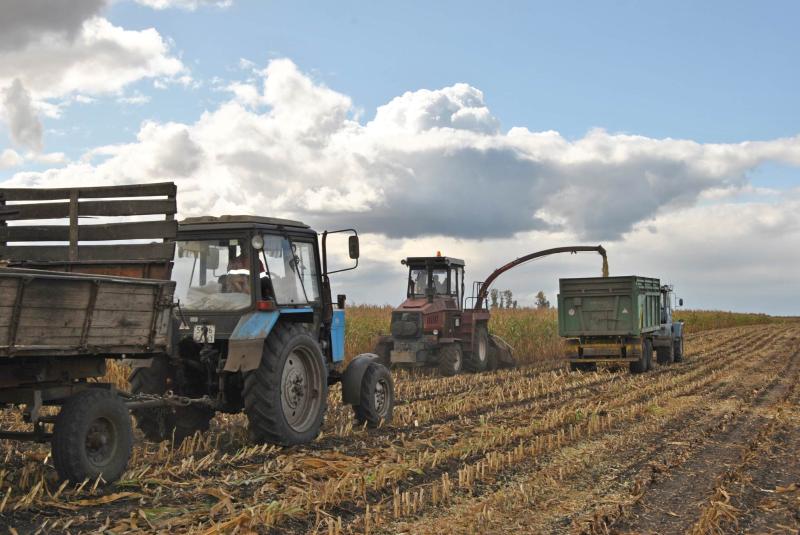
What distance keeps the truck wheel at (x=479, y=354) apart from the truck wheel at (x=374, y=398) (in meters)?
8.59

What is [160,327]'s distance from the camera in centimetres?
662

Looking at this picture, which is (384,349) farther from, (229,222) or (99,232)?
(99,232)

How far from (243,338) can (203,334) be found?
0.55 m

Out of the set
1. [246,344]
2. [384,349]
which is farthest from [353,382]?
[384,349]

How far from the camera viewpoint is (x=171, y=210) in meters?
7.40

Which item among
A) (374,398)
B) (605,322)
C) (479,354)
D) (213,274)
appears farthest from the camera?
(605,322)

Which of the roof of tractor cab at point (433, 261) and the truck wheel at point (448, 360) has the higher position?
the roof of tractor cab at point (433, 261)

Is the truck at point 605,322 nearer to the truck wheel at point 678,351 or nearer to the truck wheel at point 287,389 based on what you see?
the truck wheel at point 678,351

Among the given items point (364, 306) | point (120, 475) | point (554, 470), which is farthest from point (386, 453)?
point (364, 306)

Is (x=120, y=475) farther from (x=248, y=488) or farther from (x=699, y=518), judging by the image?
(x=699, y=518)

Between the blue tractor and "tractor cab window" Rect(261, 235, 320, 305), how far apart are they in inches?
0.4

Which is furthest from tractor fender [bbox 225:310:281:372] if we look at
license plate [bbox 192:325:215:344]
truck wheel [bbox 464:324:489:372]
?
truck wheel [bbox 464:324:489:372]

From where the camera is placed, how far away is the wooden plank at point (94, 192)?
7430mm

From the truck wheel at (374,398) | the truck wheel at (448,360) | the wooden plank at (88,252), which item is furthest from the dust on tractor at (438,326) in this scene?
the wooden plank at (88,252)
